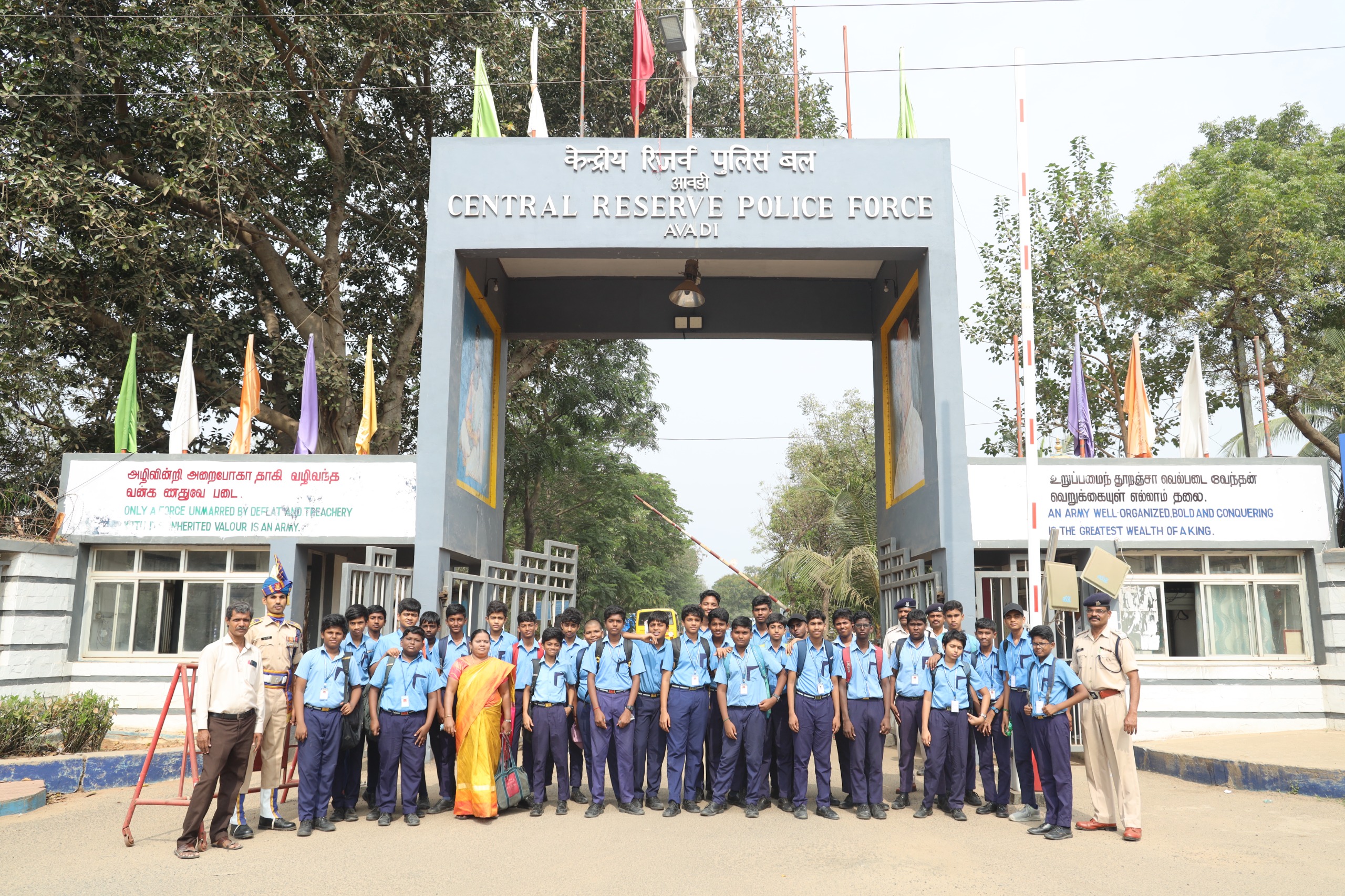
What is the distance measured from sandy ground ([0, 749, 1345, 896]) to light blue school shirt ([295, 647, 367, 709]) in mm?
853

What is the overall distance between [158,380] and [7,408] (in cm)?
272

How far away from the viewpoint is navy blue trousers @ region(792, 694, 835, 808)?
751 centimetres

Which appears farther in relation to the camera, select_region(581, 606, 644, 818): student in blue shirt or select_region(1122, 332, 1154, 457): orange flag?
select_region(1122, 332, 1154, 457): orange flag

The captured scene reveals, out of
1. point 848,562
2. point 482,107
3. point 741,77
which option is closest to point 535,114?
point 482,107

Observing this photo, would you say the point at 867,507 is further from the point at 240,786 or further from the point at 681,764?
the point at 240,786

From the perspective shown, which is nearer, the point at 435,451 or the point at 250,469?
the point at 435,451

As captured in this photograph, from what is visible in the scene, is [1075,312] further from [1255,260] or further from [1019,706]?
[1019,706]

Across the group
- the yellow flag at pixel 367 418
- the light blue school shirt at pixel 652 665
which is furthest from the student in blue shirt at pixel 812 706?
the yellow flag at pixel 367 418

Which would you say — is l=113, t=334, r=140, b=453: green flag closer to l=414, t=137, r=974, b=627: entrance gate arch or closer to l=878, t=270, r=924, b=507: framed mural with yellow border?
l=414, t=137, r=974, b=627: entrance gate arch

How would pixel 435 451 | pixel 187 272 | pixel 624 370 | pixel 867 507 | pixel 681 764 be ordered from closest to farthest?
pixel 681 764 → pixel 435 451 → pixel 187 272 → pixel 867 507 → pixel 624 370

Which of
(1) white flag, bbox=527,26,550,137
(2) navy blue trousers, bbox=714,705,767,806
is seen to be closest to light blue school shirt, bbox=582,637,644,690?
(2) navy blue trousers, bbox=714,705,767,806

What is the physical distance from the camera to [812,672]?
754 centimetres

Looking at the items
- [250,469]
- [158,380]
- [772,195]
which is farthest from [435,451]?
Result: [158,380]

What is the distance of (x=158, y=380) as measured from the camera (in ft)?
56.3
